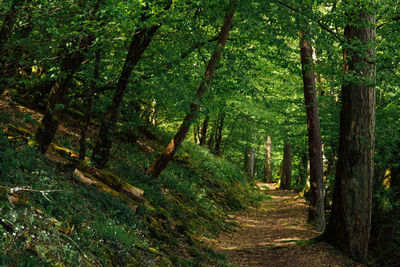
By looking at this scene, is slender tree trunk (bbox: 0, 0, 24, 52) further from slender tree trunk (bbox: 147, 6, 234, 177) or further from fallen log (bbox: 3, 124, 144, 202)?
slender tree trunk (bbox: 147, 6, 234, 177)

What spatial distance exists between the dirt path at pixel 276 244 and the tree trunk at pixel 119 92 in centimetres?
408

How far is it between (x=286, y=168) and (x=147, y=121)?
13667 mm

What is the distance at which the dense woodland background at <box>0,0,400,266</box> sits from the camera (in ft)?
14.9

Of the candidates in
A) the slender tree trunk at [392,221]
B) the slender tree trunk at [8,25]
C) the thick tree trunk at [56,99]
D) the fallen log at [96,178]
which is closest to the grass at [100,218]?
the fallen log at [96,178]

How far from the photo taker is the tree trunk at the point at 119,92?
26.4ft

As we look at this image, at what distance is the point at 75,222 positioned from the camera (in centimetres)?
476

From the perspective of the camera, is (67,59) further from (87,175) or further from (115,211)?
(115,211)

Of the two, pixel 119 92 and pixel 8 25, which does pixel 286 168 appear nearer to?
pixel 119 92

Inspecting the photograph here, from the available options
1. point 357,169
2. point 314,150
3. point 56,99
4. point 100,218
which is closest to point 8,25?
point 56,99

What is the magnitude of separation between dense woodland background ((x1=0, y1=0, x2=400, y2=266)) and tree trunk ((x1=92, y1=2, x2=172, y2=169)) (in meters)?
0.03

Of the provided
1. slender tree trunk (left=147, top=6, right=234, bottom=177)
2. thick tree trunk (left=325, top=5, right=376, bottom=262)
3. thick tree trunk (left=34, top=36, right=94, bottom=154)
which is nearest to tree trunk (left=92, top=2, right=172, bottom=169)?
thick tree trunk (left=34, top=36, right=94, bottom=154)

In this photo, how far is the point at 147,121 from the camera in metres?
13.4

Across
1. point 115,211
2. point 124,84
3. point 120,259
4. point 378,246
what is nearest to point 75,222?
point 120,259

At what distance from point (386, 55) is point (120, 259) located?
5.57 m
